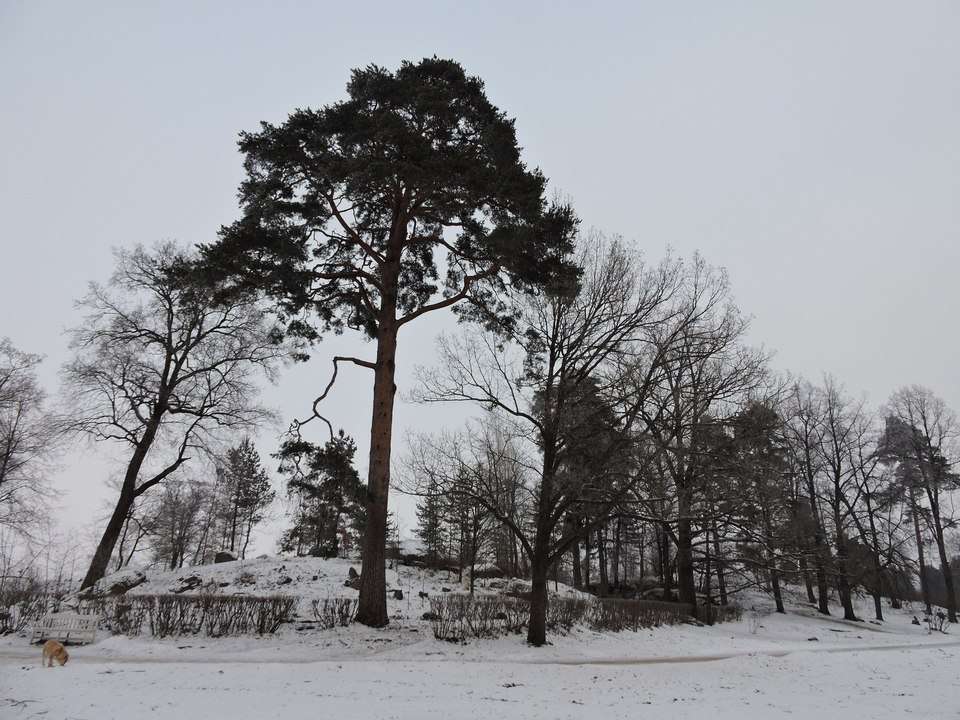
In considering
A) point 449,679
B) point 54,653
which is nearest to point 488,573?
point 449,679

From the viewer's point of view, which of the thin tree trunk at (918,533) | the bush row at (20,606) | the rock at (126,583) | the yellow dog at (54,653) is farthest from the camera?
the thin tree trunk at (918,533)

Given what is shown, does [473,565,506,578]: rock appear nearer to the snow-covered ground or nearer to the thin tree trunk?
the snow-covered ground

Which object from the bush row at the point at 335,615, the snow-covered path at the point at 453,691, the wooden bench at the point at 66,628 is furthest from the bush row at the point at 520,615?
the wooden bench at the point at 66,628

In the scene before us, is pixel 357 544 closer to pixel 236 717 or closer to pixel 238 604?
pixel 238 604

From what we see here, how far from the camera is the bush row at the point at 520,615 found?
12.0 m

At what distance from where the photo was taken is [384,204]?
13523 millimetres

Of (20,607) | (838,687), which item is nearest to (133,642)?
(20,607)

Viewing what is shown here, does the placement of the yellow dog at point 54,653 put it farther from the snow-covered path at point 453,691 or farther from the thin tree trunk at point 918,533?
the thin tree trunk at point 918,533

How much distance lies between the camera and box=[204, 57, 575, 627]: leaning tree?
35.6 feet

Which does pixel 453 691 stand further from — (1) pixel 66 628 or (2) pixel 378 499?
(1) pixel 66 628

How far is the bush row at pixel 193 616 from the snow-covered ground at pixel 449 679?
0.42m

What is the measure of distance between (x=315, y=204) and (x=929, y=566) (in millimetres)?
42933

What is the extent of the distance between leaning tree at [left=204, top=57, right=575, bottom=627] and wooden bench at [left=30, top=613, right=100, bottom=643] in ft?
17.0

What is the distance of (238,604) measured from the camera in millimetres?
11344
